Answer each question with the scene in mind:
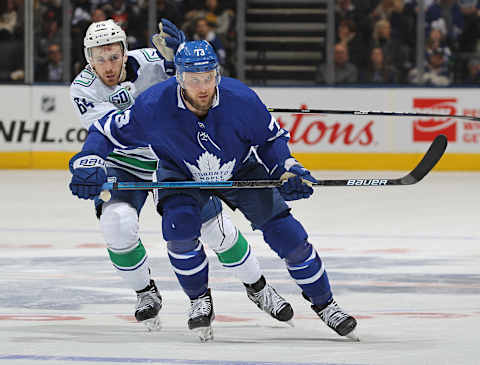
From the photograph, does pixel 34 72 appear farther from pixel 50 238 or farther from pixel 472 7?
pixel 50 238

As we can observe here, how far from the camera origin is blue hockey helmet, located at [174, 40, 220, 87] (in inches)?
162

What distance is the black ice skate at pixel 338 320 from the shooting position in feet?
13.5

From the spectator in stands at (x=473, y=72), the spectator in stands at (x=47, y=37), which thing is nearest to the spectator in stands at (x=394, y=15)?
the spectator in stands at (x=473, y=72)

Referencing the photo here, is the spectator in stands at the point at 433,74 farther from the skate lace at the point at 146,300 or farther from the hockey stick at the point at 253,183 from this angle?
the skate lace at the point at 146,300

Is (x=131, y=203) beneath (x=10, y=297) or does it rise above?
above

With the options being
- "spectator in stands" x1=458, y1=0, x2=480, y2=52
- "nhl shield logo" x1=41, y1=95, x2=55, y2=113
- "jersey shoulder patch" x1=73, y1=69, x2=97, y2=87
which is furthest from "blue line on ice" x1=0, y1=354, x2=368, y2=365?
"spectator in stands" x1=458, y1=0, x2=480, y2=52

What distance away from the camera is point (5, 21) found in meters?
12.3

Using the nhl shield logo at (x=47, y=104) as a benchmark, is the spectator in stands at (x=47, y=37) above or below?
above

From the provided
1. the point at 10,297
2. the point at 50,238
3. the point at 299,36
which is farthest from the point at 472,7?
the point at 10,297

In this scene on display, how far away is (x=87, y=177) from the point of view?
4207mm

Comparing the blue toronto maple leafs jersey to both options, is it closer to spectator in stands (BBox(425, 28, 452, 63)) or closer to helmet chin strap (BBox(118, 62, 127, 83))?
helmet chin strap (BBox(118, 62, 127, 83))

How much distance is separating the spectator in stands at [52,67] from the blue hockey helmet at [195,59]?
27.0 feet

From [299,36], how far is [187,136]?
854 cm

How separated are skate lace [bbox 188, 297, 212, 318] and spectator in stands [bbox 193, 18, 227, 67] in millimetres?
8263
